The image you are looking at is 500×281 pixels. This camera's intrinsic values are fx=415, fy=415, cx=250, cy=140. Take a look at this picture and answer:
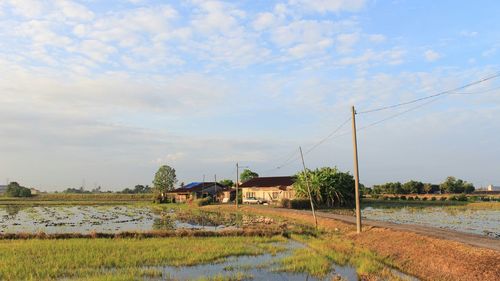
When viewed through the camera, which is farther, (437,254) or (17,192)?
(17,192)

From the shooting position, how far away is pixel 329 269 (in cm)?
1466

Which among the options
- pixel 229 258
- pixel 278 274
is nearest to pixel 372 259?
pixel 278 274

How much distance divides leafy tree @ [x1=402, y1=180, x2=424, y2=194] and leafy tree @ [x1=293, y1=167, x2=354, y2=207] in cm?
4228

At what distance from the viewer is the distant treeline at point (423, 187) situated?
9031cm

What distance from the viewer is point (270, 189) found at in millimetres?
62094

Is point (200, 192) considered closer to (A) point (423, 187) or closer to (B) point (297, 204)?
(B) point (297, 204)

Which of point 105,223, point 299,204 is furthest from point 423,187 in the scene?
point 105,223

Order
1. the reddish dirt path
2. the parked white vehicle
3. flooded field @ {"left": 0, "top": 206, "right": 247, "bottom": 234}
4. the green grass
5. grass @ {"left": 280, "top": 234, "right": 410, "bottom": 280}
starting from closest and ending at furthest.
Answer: the reddish dirt path
the green grass
grass @ {"left": 280, "top": 234, "right": 410, "bottom": 280}
flooded field @ {"left": 0, "top": 206, "right": 247, "bottom": 234}
the parked white vehicle

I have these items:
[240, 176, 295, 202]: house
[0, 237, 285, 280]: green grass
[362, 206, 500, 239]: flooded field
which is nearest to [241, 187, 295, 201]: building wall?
[240, 176, 295, 202]: house

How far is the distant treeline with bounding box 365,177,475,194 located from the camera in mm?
90312

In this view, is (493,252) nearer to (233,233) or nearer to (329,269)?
(329,269)

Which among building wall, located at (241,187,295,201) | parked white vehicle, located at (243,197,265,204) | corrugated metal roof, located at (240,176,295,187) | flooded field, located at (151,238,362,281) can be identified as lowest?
flooded field, located at (151,238,362,281)

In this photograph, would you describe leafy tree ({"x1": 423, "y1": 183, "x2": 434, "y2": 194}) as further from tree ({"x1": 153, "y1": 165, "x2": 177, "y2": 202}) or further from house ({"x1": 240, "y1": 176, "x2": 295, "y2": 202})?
tree ({"x1": 153, "y1": 165, "x2": 177, "y2": 202})

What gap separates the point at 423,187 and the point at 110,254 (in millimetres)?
88118
